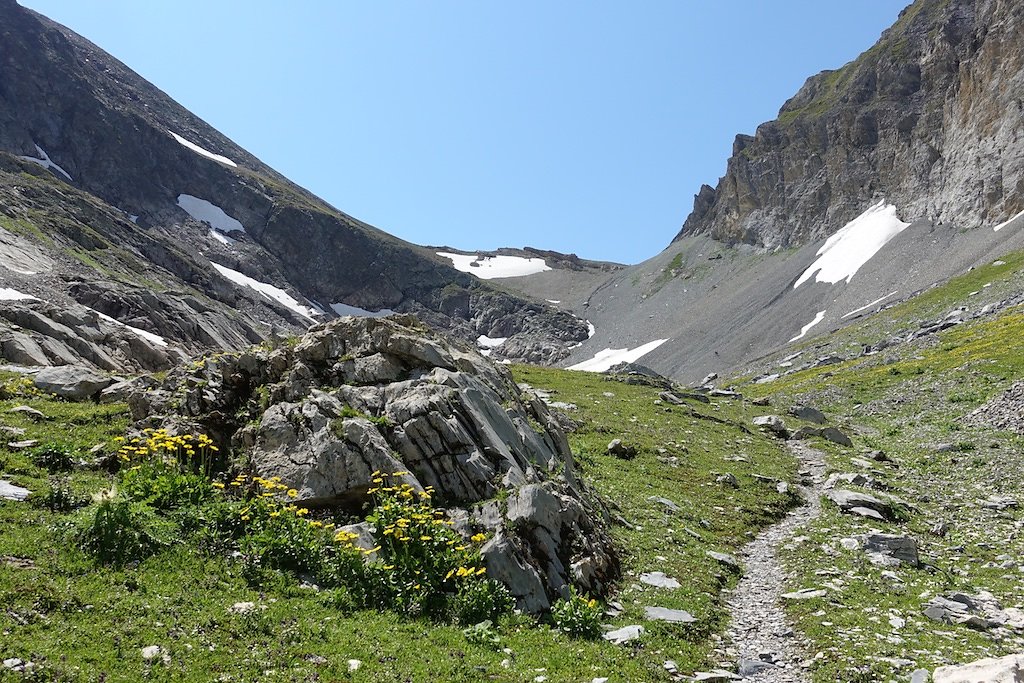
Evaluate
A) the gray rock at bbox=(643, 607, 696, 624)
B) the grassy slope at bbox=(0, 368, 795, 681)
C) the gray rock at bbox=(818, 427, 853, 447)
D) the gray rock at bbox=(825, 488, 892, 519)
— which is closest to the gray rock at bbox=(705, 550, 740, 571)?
the grassy slope at bbox=(0, 368, 795, 681)

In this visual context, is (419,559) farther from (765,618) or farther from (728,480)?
(728,480)

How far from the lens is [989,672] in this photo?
28.8ft

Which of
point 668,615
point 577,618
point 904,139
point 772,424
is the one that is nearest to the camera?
point 577,618

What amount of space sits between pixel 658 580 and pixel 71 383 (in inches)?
873

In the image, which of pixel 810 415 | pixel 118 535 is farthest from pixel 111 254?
pixel 118 535

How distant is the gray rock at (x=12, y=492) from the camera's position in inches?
513

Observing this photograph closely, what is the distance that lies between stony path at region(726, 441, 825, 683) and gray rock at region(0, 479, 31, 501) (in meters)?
15.2

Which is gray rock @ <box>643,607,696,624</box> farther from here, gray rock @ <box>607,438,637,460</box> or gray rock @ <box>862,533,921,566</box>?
gray rock @ <box>607,438,637,460</box>

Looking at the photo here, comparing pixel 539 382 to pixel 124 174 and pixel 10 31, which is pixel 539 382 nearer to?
pixel 124 174

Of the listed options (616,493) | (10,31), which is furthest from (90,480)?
(10,31)

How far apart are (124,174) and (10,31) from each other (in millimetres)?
64326

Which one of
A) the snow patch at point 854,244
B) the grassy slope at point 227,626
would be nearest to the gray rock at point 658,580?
the grassy slope at point 227,626

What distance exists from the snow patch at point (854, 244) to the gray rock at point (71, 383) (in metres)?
117

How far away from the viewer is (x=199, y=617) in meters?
10.4
